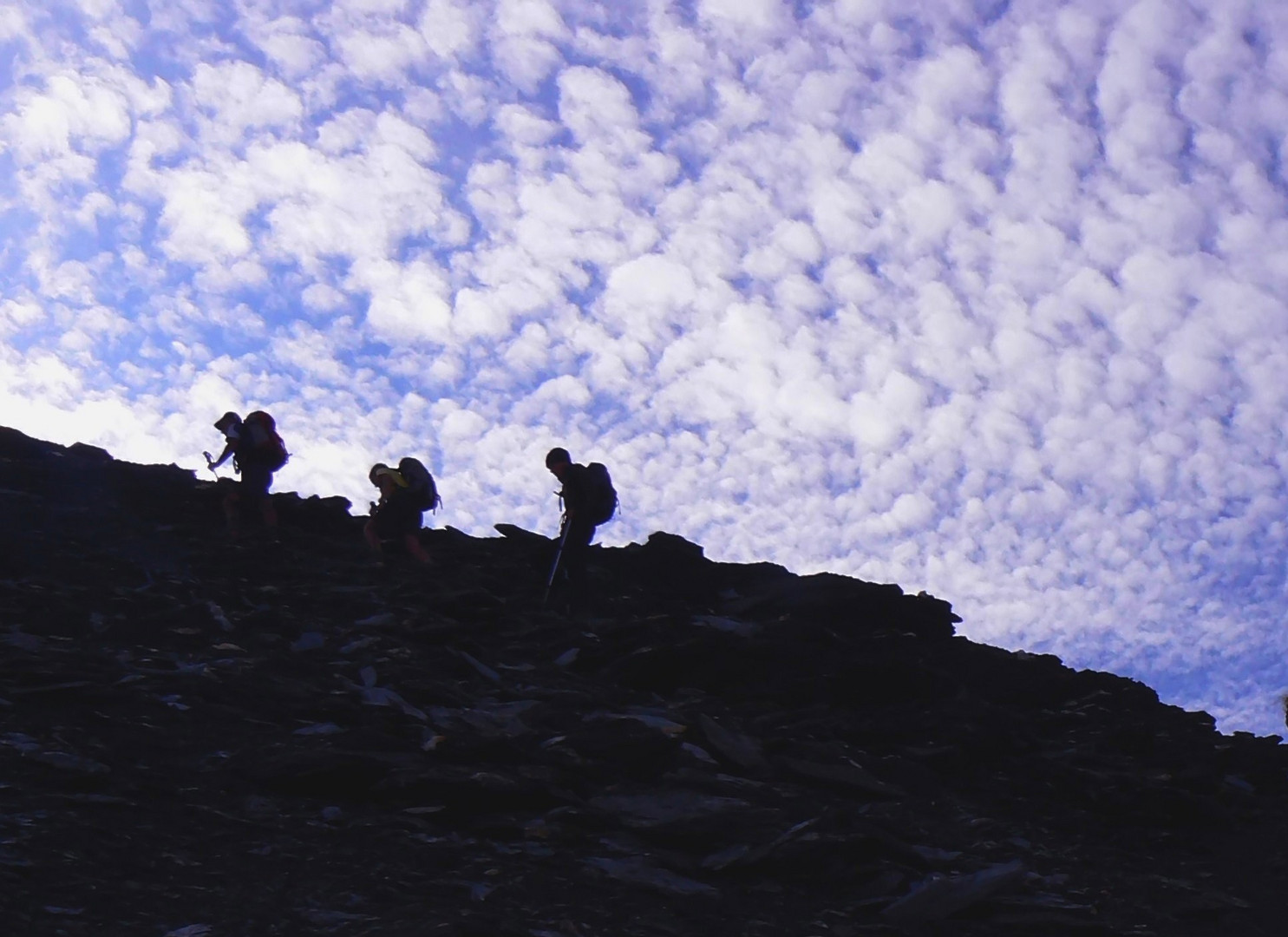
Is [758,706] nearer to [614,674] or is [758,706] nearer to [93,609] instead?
[614,674]

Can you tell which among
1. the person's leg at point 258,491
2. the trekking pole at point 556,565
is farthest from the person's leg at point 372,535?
the trekking pole at point 556,565

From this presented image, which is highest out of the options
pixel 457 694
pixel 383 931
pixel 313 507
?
pixel 313 507

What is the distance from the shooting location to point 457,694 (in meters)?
10.6

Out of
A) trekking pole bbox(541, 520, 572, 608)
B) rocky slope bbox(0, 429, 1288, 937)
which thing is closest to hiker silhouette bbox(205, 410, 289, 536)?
rocky slope bbox(0, 429, 1288, 937)

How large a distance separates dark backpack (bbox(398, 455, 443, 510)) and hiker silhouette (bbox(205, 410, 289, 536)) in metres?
2.17

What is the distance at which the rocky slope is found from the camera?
20.6ft

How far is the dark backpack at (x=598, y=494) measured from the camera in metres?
15.5

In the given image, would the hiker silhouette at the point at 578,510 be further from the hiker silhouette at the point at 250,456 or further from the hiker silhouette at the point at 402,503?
the hiker silhouette at the point at 250,456

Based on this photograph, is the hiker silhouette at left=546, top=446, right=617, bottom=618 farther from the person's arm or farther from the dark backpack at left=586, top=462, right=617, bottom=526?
the person's arm

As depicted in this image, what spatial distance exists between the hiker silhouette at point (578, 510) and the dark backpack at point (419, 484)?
3765 millimetres

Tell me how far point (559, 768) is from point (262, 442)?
451 inches

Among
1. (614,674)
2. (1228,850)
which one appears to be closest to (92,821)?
(614,674)

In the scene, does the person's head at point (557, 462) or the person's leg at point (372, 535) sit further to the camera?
the person's leg at point (372, 535)

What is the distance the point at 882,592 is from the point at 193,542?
37.4ft
